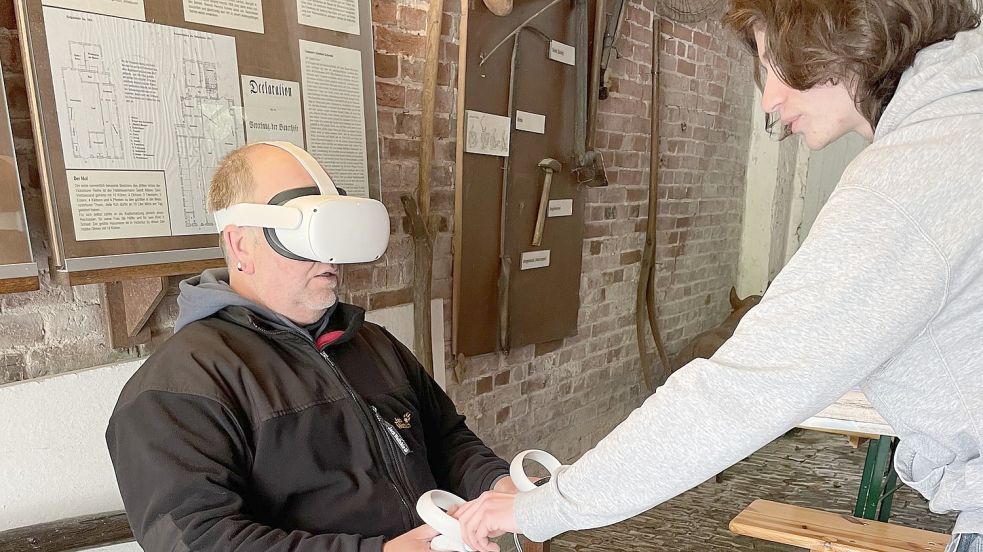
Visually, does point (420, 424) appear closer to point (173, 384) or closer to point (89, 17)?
point (173, 384)

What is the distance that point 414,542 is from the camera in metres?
1.36

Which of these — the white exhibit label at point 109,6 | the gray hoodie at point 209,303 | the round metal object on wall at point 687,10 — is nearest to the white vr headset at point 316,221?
the gray hoodie at point 209,303

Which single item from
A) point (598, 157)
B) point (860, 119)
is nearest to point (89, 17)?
point (860, 119)

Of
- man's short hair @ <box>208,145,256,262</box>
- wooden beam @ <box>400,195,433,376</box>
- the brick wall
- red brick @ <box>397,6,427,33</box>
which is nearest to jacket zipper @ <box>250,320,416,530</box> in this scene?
man's short hair @ <box>208,145,256,262</box>

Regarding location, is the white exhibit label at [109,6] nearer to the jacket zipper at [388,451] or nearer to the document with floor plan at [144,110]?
the document with floor plan at [144,110]

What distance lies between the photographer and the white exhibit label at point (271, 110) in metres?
1.84

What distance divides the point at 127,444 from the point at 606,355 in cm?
285

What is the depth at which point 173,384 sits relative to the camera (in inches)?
53.9

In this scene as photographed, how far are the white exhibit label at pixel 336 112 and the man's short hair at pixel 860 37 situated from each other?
125cm

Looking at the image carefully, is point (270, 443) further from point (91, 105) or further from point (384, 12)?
point (384, 12)

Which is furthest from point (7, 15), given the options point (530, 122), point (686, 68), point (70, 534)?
point (686, 68)

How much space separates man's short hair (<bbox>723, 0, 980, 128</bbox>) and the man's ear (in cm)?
105

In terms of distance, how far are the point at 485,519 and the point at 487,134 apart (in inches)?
67.3

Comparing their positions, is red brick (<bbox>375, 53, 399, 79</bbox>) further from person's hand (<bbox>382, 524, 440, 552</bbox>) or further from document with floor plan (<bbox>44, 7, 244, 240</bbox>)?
person's hand (<bbox>382, 524, 440, 552</bbox>)
